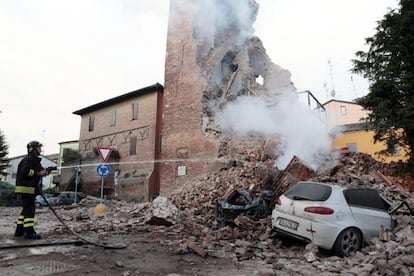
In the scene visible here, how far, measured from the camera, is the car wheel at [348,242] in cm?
593

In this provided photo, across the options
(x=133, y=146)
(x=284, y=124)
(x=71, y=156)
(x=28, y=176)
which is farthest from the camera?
(x=71, y=156)

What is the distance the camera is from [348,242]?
6062 mm

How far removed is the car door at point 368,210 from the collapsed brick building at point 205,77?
9.05 m

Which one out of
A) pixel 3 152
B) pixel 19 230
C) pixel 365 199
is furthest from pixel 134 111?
pixel 365 199

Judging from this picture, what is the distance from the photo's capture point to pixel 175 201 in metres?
13.8

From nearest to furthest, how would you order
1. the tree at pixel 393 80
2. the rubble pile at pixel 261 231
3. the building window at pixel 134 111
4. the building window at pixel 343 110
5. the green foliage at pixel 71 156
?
the rubble pile at pixel 261 231 → the tree at pixel 393 80 → the building window at pixel 134 111 → the green foliage at pixel 71 156 → the building window at pixel 343 110

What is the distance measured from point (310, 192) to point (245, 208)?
2.12 metres

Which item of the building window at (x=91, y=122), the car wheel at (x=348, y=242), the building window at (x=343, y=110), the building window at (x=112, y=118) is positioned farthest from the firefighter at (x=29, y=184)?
the building window at (x=343, y=110)

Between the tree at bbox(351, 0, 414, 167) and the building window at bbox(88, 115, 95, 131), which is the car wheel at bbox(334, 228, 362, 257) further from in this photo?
the building window at bbox(88, 115, 95, 131)

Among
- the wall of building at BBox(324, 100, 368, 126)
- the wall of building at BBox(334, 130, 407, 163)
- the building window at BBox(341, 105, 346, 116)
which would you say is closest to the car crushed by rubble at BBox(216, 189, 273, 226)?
the wall of building at BBox(334, 130, 407, 163)

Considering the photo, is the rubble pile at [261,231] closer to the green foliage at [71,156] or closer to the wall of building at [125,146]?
the wall of building at [125,146]

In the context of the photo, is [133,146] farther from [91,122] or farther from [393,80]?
[393,80]

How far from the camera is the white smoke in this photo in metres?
14.0

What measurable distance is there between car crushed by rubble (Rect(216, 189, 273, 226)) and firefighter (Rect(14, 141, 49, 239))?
417 centimetres
